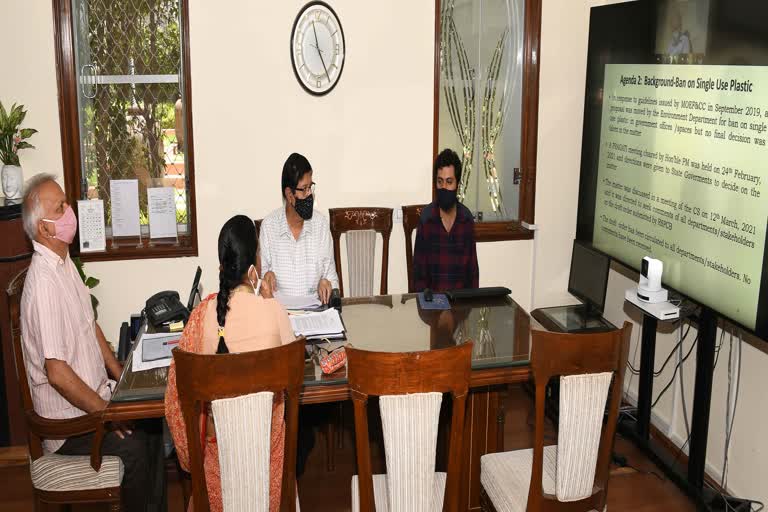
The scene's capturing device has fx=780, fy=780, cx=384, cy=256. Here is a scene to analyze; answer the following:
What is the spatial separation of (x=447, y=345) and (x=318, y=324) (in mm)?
495

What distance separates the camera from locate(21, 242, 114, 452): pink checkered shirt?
2678 millimetres

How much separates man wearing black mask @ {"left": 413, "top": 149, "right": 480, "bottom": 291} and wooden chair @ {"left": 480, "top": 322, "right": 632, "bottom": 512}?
1479mm

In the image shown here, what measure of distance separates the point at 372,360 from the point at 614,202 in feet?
7.30

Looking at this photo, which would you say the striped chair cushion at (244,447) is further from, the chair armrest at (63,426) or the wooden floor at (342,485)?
the wooden floor at (342,485)

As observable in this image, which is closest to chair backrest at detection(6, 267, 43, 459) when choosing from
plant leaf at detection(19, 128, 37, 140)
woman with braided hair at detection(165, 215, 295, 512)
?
woman with braided hair at detection(165, 215, 295, 512)

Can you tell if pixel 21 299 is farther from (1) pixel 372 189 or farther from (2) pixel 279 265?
(1) pixel 372 189

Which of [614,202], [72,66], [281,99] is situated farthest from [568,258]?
[72,66]

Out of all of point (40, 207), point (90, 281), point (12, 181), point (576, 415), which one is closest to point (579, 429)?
point (576, 415)

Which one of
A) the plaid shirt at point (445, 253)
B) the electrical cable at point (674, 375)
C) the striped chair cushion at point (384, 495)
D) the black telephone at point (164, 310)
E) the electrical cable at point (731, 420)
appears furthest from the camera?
the plaid shirt at point (445, 253)

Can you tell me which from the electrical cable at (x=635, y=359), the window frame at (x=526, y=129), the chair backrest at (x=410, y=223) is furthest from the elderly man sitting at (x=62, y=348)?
the electrical cable at (x=635, y=359)

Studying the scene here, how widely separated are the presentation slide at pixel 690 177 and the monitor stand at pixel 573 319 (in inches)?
13.8

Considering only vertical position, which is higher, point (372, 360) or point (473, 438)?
point (372, 360)

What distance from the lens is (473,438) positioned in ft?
9.76

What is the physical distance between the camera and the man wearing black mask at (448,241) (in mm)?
3852
